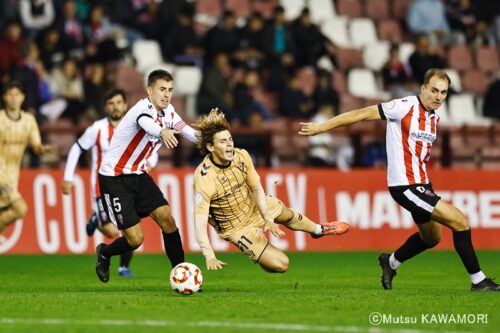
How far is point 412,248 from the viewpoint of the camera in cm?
1351

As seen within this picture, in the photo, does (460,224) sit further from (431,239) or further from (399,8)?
(399,8)

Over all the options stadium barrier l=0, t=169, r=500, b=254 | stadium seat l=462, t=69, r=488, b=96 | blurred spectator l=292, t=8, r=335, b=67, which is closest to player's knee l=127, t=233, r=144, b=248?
stadium barrier l=0, t=169, r=500, b=254

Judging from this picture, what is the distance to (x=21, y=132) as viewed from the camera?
17562 millimetres

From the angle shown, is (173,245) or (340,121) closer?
(340,121)

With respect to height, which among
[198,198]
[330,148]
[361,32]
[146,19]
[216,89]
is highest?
[146,19]

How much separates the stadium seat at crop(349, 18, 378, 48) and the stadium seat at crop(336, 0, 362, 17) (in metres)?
0.35

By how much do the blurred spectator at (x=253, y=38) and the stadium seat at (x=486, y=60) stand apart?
509cm

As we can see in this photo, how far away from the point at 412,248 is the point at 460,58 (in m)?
13.5

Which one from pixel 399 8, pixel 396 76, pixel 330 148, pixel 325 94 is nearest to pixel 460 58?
pixel 399 8

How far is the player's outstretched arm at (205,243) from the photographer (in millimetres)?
11742

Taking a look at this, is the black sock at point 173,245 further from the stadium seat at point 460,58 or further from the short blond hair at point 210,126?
the stadium seat at point 460,58

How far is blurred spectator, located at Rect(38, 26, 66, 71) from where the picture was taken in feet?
74.8

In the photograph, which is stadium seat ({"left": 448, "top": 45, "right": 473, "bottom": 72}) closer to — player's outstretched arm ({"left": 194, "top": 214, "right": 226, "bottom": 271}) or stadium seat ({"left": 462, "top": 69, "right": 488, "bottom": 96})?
stadium seat ({"left": 462, "top": 69, "right": 488, "bottom": 96})

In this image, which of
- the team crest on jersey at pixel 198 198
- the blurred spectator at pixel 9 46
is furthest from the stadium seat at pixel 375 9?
the team crest on jersey at pixel 198 198
